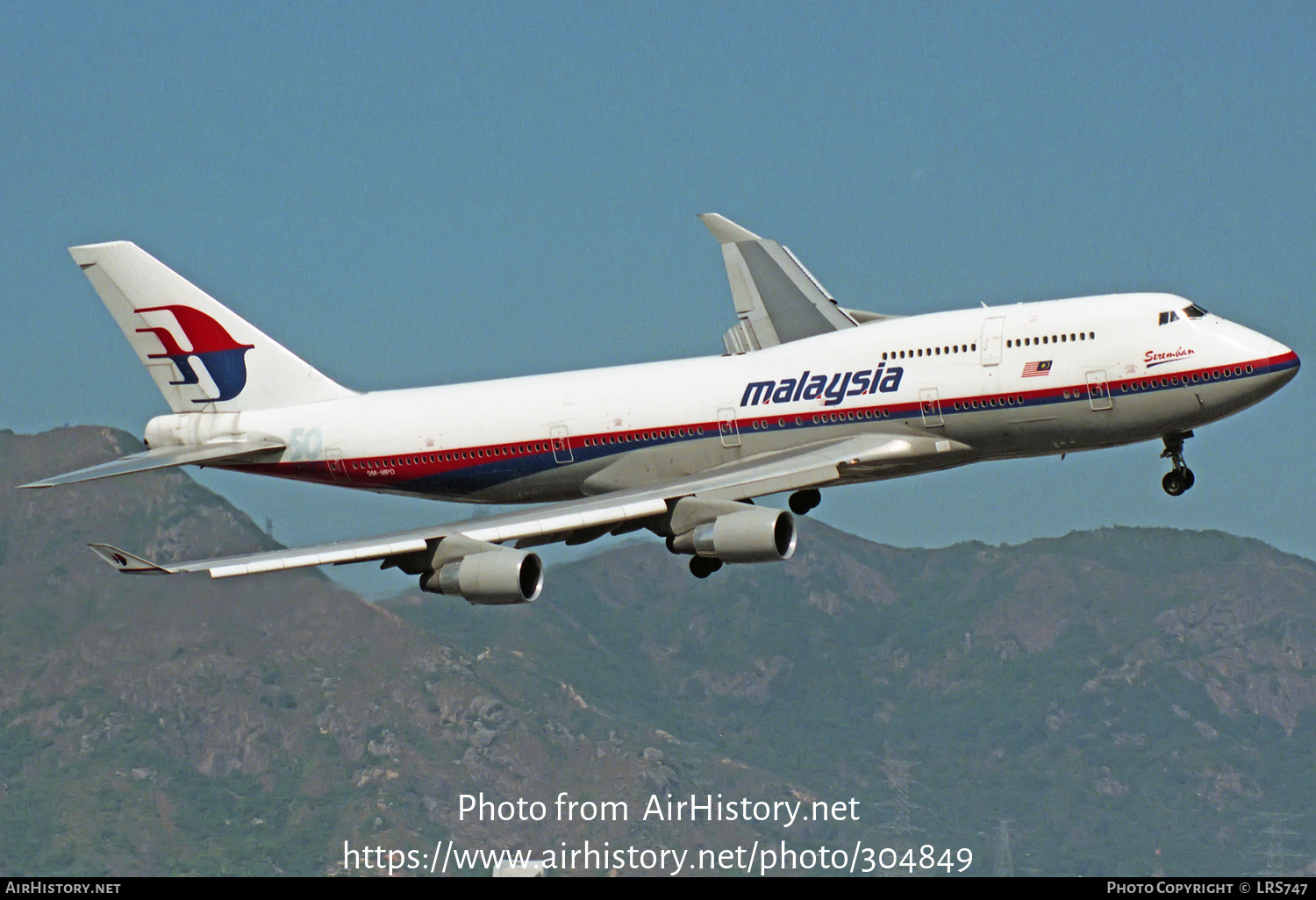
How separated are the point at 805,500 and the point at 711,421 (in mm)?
5334

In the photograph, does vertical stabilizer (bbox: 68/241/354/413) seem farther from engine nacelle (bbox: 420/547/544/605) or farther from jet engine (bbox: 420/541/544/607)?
engine nacelle (bbox: 420/547/544/605)

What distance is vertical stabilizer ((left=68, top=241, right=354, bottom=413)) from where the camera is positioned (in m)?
68.8

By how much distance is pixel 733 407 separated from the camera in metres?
58.7

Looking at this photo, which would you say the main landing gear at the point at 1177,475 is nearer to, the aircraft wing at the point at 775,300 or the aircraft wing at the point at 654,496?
the aircraft wing at the point at 654,496

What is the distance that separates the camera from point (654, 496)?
54594 mm

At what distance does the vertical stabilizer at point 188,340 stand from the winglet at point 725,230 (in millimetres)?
18324

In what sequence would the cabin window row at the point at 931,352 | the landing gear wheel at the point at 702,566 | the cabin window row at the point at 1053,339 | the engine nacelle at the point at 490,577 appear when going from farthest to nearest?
1. the landing gear wheel at the point at 702,566
2. the cabin window row at the point at 931,352
3. the cabin window row at the point at 1053,339
4. the engine nacelle at the point at 490,577

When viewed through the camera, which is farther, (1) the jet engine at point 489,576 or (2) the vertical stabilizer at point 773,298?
(2) the vertical stabilizer at point 773,298

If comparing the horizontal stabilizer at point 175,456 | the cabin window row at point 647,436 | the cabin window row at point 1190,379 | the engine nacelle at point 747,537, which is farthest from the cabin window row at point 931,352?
the horizontal stabilizer at point 175,456

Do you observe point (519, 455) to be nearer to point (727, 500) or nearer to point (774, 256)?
point (727, 500)

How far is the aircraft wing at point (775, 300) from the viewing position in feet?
222
